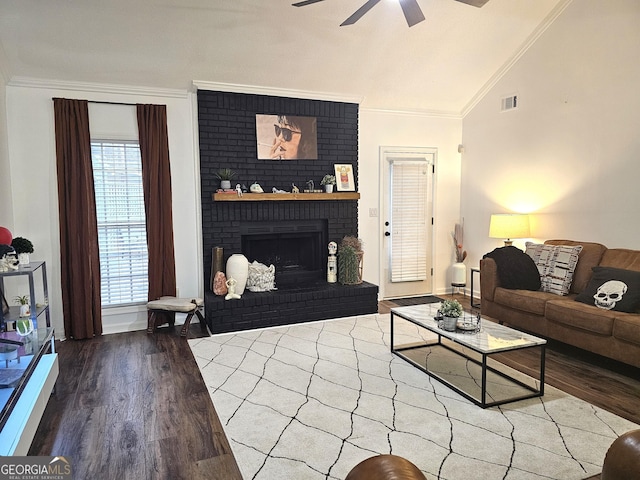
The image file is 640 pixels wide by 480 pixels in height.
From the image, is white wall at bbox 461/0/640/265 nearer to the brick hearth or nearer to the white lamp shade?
the white lamp shade

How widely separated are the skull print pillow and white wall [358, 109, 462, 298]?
2549 mm

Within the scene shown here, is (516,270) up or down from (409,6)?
down

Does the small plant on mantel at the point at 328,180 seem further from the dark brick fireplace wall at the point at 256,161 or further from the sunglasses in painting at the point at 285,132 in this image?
the sunglasses in painting at the point at 285,132

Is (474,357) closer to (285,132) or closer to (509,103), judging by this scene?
(285,132)

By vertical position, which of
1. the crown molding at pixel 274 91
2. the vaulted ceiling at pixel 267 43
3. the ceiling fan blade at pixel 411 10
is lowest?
the crown molding at pixel 274 91

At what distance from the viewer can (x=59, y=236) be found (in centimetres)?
443

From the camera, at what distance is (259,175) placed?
5156mm

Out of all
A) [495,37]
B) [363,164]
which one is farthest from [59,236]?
[495,37]

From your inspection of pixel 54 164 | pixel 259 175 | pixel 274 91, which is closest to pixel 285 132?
pixel 274 91

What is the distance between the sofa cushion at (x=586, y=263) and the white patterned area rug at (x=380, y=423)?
61.2 inches

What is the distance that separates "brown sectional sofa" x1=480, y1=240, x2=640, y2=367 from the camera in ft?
11.0

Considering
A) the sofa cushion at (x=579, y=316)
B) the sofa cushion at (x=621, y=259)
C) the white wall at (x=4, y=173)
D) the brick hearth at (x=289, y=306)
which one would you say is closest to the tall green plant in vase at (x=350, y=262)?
the brick hearth at (x=289, y=306)

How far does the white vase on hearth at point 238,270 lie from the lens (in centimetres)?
482

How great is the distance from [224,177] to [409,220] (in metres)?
2.67
